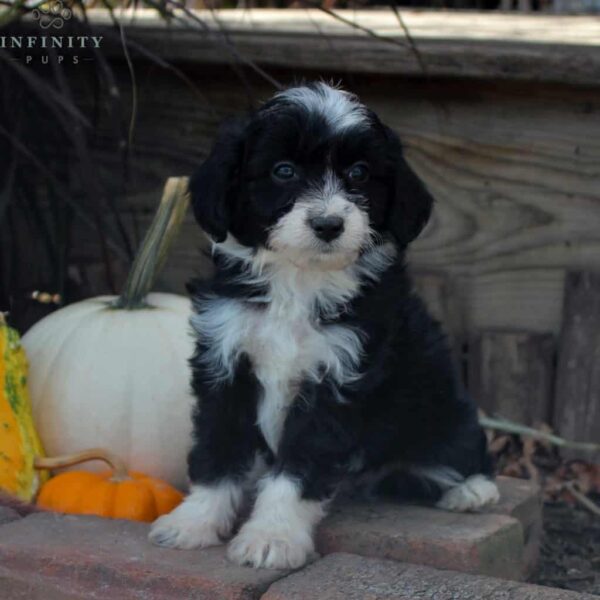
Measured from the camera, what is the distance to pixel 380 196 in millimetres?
3145

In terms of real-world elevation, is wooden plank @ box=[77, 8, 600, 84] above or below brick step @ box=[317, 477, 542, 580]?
above

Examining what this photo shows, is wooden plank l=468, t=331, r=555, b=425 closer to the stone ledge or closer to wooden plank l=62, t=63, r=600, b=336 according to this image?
wooden plank l=62, t=63, r=600, b=336

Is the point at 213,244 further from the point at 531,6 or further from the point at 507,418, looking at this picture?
the point at 531,6

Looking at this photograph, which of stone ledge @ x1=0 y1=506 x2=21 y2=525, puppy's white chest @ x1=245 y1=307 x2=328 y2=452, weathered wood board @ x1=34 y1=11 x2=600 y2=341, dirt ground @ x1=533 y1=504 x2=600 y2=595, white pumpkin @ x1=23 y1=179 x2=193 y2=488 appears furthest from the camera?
weathered wood board @ x1=34 y1=11 x2=600 y2=341

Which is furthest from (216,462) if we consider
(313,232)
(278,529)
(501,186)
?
(501,186)

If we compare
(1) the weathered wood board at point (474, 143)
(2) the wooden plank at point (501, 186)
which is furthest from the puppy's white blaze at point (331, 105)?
(2) the wooden plank at point (501, 186)

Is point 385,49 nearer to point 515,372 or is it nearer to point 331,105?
point 515,372

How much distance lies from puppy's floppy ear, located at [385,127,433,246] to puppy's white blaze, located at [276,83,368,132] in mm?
148

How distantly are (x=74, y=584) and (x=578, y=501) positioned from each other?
1.94m

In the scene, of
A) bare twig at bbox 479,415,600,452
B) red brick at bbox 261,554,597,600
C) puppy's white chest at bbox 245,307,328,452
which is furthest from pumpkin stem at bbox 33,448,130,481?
bare twig at bbox 479,415,600,452

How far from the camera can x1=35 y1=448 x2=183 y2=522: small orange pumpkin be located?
144 inches

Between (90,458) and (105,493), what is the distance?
11cm

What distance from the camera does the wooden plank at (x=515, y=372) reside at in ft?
15.8

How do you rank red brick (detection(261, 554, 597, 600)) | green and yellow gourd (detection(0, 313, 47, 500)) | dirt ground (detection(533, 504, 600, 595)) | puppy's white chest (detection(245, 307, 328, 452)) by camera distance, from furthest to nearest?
green and yellow gourd (detection(0, 313, 47, 500)) < dirt ground (detection(533, 504, 600, 595)) < puppy's white chest (detection(245, 307, 328, 452)) < red brick (detection(261, 554, 597, 600))
